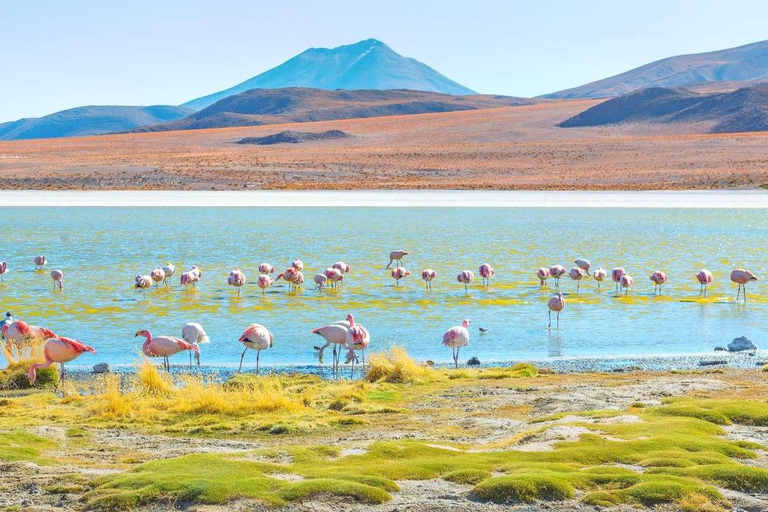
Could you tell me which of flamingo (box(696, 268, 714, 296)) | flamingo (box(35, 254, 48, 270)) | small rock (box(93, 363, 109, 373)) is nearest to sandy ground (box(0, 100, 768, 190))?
flamingo (box(35, 254, 48, 270))

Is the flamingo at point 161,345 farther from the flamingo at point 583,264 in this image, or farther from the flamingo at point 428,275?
the flamingo at point 583,264

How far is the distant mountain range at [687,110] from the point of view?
113 meters

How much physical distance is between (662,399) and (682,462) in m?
2.76

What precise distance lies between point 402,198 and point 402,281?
25.0m

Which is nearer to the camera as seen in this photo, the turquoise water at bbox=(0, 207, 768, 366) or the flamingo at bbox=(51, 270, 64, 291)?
the turquoise water at bbox=(0, 207, 768, 366)

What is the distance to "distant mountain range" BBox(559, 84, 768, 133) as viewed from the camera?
113 metres

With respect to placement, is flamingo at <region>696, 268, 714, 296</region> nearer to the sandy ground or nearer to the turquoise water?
the turquoise water

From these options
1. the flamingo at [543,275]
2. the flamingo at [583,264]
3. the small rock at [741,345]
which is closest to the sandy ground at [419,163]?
the flamingo at [583,264]

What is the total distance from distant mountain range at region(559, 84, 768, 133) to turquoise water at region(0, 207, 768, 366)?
256ft

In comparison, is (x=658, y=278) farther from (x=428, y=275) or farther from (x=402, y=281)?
(x=402, y=281)

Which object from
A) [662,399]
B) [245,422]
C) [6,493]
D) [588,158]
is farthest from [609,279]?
[588,158]

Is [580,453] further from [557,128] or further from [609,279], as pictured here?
[557,128]

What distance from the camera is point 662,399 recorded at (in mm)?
10070

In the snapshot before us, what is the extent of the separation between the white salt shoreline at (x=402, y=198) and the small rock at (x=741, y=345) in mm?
27908
